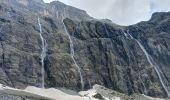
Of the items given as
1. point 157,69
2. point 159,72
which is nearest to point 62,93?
point 159,72

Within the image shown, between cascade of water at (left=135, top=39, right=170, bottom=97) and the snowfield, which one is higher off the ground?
cascade of water at (left=135, top=39, right=170, bottom=97)

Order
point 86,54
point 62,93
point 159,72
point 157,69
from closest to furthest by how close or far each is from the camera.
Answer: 1. point 62,93
2. point 86,54
3. point 159,72
4. point 157,69

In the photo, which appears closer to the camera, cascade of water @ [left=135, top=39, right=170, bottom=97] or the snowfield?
the snowfield

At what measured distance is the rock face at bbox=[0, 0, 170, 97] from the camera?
107875 millimetres

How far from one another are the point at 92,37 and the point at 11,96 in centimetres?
5772

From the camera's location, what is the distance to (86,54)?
12200 centimetres

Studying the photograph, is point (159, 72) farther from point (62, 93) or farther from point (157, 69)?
point (62, 93)

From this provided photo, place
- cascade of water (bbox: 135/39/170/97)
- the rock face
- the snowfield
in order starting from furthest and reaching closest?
cascade of water (bbox: 135/39/170/97), the rock face, the snowfield

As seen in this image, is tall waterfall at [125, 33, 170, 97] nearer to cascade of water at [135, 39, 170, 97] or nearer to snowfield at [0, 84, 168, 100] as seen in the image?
cascade of water at [135, 39, 170, 97]

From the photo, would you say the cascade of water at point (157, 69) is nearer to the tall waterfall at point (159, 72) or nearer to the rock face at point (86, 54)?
the tall waterfall at point (159, 72)

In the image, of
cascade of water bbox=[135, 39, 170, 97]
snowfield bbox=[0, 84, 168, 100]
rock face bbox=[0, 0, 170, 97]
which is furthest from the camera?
cascade of water bbox=[135, 39, 170, 97]

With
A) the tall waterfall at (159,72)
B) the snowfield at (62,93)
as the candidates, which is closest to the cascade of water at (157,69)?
the tall waterfall at (159,72)

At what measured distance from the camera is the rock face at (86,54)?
107875 mm

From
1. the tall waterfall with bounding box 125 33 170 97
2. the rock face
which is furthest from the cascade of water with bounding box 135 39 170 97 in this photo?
the rock face
